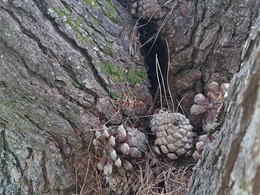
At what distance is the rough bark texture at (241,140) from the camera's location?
73 centimetres

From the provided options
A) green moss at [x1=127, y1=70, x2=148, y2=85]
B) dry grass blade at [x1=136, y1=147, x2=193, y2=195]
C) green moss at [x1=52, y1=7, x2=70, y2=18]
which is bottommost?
dry grass blade at [x1=136, y1=147, x2=193, y2=195]

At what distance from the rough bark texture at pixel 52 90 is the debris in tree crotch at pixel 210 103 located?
0.70 ft

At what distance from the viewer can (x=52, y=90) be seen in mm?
1366

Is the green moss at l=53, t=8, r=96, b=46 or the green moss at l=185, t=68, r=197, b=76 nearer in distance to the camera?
the green moss at l=53, t=8, r=96, b=46

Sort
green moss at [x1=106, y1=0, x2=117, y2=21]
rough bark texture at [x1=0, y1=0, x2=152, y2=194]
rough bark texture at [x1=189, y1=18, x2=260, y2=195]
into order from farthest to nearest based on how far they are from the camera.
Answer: green moss at [x1=106, y1=0, x2=117, y2=21] → rough bark texture at [x1=0, y1=0, x2=152, y2=194] → rough bark texture at [x1=189, y1=18, x2=260, y2=195]

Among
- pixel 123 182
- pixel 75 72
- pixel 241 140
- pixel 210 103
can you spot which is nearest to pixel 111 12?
pixel 75 72

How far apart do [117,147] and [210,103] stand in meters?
0.31

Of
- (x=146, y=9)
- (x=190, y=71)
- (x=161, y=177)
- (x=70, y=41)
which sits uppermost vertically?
(x=70, y=41)

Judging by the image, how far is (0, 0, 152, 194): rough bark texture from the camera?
1.33 metres

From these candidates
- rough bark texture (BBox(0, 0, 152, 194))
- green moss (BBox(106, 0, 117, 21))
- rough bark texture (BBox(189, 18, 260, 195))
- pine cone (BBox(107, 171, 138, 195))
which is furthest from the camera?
green moss (BBox(106, 0, 117, 21))

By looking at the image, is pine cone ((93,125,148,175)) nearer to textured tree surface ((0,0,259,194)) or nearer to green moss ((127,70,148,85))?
textured tree surface ((0,0,259,194))

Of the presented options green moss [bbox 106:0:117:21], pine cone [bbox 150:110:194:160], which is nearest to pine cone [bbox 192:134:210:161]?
pine cone [bbox 150:110:194:160]

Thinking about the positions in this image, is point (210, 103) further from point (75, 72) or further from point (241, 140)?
point (241, 140)

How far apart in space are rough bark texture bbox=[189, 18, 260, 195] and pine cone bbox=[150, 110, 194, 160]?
50 cm
